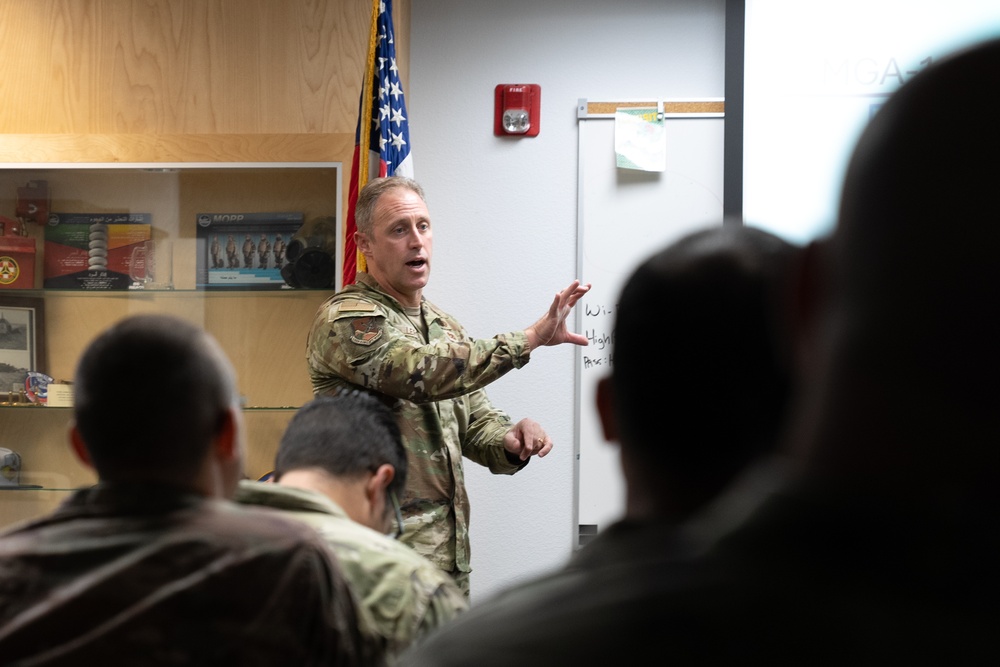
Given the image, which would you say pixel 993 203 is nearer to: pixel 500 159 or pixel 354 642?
pixel 354 642

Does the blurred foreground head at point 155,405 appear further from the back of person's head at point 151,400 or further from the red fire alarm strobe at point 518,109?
the red fire alarm strobe at point 518,109

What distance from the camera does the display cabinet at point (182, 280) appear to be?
278 centimetres

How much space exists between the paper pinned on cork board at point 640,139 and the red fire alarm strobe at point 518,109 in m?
0.28

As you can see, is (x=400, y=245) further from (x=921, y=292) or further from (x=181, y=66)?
(x=921, y=292)

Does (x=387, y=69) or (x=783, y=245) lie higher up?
(x=387, y=69)

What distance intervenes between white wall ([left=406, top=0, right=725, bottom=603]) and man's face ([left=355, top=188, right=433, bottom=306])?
30.5 inches

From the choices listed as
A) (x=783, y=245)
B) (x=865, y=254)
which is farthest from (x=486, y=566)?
(x=865, y=254)

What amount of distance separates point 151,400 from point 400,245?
1506 mm

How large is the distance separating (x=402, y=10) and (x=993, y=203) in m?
3.00

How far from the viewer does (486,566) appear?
3.08m

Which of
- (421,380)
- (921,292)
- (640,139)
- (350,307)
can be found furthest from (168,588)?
(640,139)

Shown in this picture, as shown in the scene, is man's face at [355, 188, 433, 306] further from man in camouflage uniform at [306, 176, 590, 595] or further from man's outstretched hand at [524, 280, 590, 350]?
man's outstretched hand at [524, 280, 590, 350]

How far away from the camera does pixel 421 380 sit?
2070 mm

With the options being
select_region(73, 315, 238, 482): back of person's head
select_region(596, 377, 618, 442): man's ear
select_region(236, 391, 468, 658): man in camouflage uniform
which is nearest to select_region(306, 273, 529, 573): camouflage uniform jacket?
select_region(236, 391, 468, 658): man in camouflage uniform
